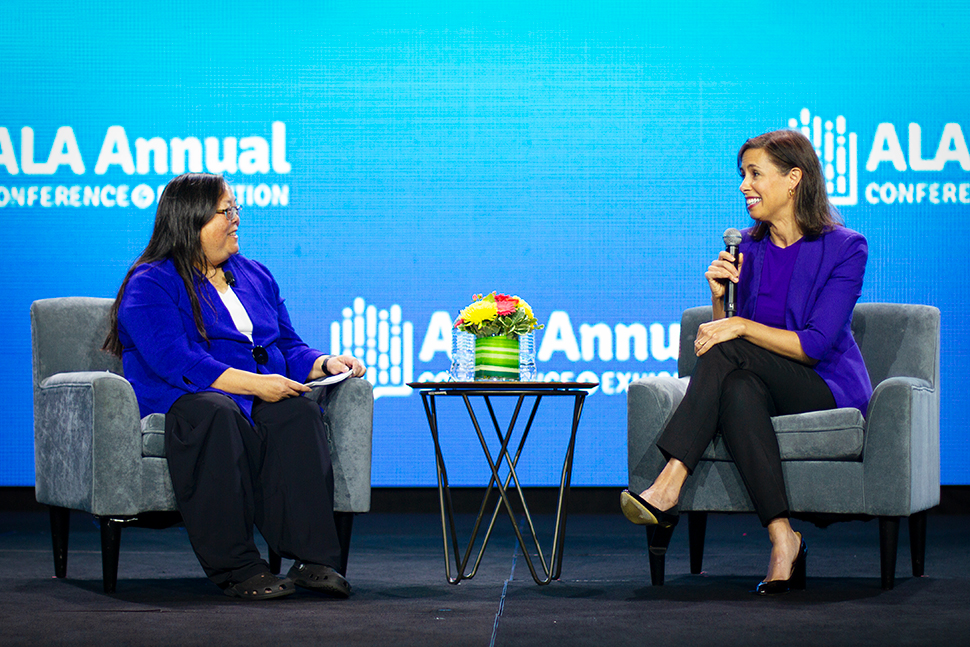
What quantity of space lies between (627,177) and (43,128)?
2.56m

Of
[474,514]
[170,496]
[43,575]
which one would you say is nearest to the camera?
[170,496]

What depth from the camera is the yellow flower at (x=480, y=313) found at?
2758 millimetres

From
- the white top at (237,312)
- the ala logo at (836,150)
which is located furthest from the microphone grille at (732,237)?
the ala logo at (836,150)

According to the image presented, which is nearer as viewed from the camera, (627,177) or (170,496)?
(170,496)

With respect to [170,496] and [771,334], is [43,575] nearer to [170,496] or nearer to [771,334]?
[170,496]

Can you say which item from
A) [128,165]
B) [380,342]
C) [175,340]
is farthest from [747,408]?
[128,165]

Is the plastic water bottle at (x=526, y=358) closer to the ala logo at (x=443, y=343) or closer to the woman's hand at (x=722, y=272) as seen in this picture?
the woman's hand at (x=722, y=272)

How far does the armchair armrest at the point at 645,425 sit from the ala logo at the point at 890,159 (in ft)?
7.00

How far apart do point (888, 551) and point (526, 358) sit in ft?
3.38

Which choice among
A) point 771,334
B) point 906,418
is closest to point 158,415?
point 771,334

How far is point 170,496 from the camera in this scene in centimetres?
252

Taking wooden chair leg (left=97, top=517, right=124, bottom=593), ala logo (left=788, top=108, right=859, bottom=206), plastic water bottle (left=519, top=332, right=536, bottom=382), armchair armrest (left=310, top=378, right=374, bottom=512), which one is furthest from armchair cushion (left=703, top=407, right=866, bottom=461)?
ala logo (left=788, top=108, right=859, bottom=206)

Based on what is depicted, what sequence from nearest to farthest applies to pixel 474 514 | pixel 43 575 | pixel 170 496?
pixel 170 496 < pixel 43 575 < pixel 474 514

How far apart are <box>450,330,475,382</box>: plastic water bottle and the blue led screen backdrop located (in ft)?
5.29
